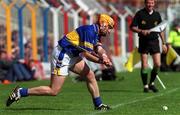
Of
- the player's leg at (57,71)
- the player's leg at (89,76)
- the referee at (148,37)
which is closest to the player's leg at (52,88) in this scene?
the player's leg at (57,71)

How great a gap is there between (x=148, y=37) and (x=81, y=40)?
5.69 metres

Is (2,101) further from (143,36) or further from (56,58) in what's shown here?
(143,36)

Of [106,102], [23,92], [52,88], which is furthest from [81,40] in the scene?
[106,102]

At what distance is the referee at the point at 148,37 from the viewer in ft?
59.4

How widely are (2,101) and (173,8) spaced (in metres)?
26.6

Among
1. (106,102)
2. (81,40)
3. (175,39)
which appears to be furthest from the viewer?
(175,39)

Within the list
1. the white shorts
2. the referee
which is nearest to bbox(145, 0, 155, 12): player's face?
the referee

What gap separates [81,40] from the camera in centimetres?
1279

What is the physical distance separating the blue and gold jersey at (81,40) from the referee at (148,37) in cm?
533

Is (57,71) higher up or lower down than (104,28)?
lower down

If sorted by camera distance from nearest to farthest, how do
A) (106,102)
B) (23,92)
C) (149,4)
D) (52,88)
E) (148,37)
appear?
1. (52,88)
2. (23,92)
3. (106,102)
4. (149,4)
5. (148,37)

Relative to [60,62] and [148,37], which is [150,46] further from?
[60,62]

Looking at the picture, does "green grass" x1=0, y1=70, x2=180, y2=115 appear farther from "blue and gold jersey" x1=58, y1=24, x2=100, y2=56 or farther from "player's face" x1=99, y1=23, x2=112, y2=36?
"player's face" x1=99, y1=23, x2=112, y2=36

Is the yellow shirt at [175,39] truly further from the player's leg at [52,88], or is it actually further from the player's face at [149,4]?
the player's leg at [52,88]
